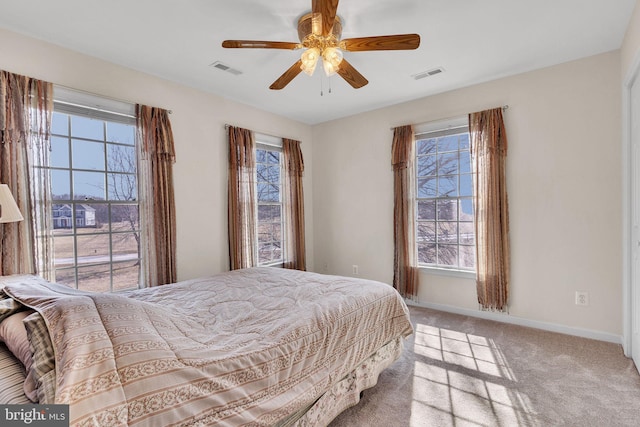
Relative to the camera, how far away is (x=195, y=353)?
4.11ft

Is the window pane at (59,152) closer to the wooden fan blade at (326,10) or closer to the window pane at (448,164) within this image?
the wooden fan blade at (326,10)

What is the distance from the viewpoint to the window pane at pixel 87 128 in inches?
108

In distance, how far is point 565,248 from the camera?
3049 millimetres

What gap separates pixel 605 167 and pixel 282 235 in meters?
3.78

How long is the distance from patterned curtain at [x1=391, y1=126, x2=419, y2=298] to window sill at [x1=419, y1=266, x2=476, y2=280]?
123 millimetres

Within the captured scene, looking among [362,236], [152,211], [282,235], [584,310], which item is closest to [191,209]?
[152,211]

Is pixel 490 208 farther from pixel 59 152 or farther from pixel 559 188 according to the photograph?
pixel 59 152

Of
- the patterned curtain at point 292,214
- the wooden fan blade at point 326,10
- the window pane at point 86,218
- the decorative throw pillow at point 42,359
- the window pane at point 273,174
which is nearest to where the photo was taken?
the decorative throw pillow at point 42,359

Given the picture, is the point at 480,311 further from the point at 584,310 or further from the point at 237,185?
the point at 237,185

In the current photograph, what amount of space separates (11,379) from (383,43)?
2.43m

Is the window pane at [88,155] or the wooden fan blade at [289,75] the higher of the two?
the wooden fan blade at [289,75]

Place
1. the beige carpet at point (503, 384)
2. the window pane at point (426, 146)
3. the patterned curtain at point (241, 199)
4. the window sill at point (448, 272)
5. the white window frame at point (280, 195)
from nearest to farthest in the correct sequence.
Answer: the beige carpet at point (503, 384)
the window sill at point (448, 272)
the patterned curtain at point (241, 199)
the window pane at point (426, 146)
the white window frame at point (280, 195)

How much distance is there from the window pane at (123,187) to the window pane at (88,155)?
5.8 inches

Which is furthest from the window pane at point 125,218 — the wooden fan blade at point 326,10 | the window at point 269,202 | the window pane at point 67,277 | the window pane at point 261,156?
the wooden fan blade at point 326,10
